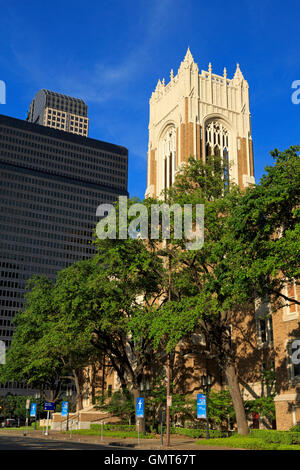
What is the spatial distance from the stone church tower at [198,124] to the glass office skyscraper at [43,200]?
272ft

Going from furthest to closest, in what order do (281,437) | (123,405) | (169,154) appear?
(169,154) < (123,405) < (281,437)

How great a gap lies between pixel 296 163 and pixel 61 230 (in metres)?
142

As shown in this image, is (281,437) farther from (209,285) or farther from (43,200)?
(43,200)

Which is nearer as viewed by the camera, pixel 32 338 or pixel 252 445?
pixel 252 445

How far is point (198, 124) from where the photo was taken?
67875 mm

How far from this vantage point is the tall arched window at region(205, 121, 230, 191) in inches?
2729

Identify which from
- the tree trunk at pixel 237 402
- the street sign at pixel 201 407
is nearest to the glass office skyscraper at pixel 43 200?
the tree trunk at pixel 237 402

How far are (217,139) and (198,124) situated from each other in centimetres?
422

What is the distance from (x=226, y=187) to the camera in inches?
1693

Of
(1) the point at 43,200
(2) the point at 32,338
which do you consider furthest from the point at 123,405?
(1) the point at 43,200

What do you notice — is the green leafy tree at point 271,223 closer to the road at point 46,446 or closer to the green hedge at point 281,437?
the green hedge at point 281,437

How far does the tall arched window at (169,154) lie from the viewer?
70625 mm

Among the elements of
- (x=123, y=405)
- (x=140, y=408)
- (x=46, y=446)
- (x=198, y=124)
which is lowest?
(x=46, y=446)

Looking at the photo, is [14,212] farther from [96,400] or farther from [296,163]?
[296,163]
